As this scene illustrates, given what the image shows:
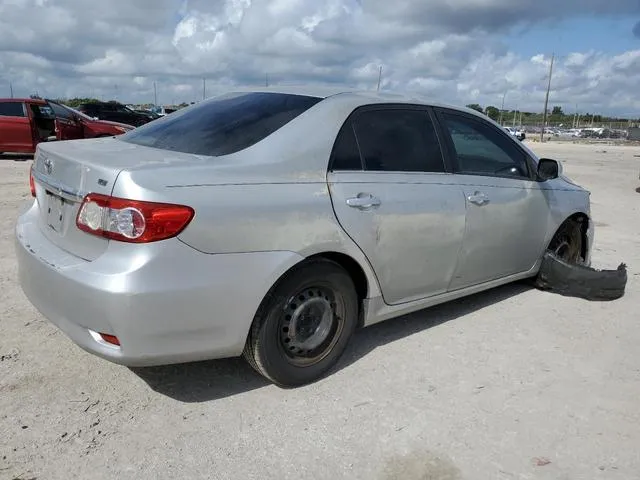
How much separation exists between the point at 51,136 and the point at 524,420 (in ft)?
49.2

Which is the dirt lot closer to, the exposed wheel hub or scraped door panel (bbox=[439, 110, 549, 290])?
the exposed wheel hub

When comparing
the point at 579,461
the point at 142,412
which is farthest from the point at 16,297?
the point at 579,461

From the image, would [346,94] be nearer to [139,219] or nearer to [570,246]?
[139,219]

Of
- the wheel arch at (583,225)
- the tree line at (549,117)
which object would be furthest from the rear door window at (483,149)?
the tree line at (549,117)

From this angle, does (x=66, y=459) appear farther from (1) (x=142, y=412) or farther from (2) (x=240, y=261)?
(2) (x=240, y=261)

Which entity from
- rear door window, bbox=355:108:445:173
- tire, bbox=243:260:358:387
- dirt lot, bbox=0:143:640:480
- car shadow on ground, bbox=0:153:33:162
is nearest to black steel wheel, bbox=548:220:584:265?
dirt lot, bbox=0:143:640:480

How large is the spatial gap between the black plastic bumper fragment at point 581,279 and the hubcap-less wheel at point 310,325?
2453mm

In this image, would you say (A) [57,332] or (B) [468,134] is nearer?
(A) [57,332]

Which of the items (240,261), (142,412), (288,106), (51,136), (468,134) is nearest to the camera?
(240,261)

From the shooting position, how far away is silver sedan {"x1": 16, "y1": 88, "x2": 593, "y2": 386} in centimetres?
266

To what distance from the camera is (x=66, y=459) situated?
8.58ft

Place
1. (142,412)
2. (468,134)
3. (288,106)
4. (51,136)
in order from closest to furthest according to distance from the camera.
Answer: (142,412)
(288,106)
(468,134)
(51,136)

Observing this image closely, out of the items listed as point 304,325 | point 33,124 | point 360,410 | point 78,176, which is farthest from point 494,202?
point 33,124

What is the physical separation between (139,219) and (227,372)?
50.7 inches
